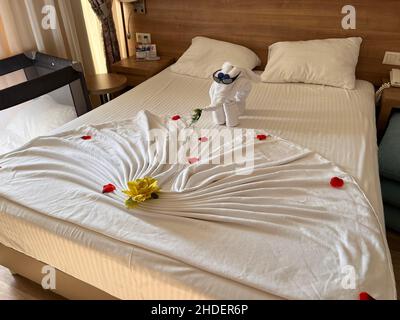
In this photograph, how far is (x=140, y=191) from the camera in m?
1.24

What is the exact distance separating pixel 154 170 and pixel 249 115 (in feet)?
2.60

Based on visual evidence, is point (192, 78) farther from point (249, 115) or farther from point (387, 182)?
point (387, 182)

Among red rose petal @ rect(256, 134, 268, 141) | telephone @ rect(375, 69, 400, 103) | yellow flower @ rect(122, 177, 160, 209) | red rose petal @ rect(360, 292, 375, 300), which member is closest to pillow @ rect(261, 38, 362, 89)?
telephone @ rect(375, 69, 400, 103)

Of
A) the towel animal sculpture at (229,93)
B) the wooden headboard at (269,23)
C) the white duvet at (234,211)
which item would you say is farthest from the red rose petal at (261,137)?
the wooden headboard at (269,23)

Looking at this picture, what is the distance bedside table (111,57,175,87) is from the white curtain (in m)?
0.34

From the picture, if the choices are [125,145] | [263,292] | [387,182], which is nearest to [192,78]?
[125,145]

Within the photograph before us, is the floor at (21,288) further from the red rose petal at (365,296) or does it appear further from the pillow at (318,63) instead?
the pillow at (318,63)

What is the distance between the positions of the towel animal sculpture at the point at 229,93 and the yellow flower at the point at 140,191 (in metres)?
0.67

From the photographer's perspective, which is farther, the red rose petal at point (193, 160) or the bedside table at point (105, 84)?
the bedside table at point (105, 84)

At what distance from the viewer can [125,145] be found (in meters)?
1.63

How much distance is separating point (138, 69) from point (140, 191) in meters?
1.82

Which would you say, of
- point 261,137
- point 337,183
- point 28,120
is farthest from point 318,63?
point 28,120

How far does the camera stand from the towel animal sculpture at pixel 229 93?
179 cm

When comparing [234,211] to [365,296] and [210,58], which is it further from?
[210,58]
